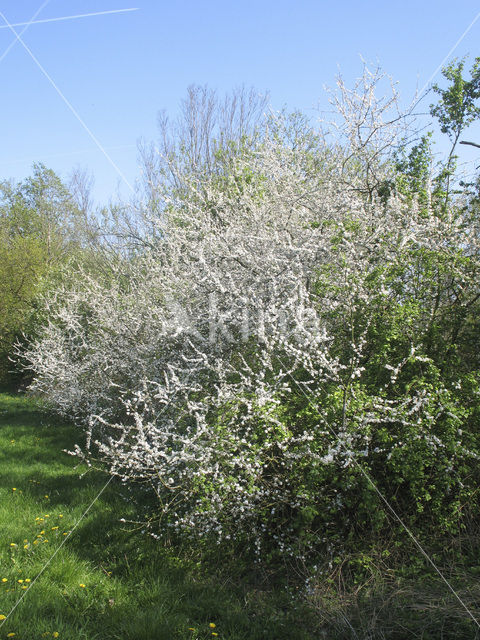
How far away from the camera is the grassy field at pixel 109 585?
2637mm

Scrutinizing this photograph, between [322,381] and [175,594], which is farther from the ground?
[322,381]

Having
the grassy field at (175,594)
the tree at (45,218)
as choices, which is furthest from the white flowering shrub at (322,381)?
the tree at (45,218)

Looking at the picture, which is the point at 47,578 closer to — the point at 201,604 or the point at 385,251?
the point at 201,604

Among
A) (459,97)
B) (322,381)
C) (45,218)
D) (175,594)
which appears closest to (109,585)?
(175,594)

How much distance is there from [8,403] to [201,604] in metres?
10.2

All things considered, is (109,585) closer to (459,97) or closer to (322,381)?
(322,381)

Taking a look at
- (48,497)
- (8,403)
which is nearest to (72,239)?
(8,403)

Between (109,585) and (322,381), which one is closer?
(109,585)

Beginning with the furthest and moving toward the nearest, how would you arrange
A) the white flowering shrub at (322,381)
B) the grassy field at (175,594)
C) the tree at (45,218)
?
1. the tree at (45,218)
2. the white flowering shrub at (322,381)
3. the grassy field at (175,594)

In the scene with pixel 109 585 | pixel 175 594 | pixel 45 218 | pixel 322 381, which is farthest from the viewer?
pixel 45 218

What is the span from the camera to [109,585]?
3.12 metres

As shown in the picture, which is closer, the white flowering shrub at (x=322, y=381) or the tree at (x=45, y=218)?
the white flowering shrub at (x=322, y=381)

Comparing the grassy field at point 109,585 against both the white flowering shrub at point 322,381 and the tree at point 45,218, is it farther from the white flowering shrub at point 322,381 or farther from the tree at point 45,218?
the tree at point 45,218

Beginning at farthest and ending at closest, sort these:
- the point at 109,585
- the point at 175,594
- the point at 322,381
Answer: the point at 322,381 → the point at 109,585 → the point at 175,594
